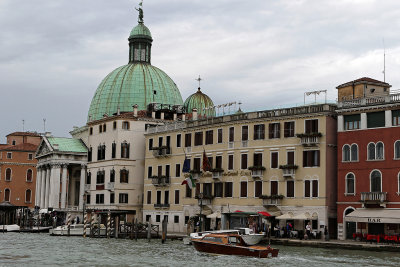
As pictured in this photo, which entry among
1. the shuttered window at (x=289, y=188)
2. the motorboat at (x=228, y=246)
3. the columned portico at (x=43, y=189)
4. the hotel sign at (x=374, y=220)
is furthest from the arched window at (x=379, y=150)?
the columned portico at (x=43, y=189)

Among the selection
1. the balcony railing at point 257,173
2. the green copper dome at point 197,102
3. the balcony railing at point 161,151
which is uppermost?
the green copper dome at point 197,102

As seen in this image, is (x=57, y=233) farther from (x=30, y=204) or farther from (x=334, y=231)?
(x=30, y=204)

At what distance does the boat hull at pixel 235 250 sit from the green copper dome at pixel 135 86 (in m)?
45.7

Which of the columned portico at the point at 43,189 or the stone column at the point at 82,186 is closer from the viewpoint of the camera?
the stone column at the point at 82,186

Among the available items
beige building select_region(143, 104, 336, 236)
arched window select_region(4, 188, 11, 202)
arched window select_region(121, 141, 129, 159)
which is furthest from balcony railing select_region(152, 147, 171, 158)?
arched window select_region(4, 188, 11, 202)

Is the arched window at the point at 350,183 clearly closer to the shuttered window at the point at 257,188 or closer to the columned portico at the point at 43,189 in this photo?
the shuttered window at the point at 257,188

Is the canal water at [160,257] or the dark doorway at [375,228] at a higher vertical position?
the dark doorway at [375,228]

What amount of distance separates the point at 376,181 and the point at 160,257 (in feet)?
62.8

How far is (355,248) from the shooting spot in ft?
169

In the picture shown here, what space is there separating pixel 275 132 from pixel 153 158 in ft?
65.0

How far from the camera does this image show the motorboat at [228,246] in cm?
4669

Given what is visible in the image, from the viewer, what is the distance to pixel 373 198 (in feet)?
185

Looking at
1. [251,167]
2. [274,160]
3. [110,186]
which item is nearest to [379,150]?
[274,160]

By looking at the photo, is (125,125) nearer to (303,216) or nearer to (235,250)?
(303,216)
